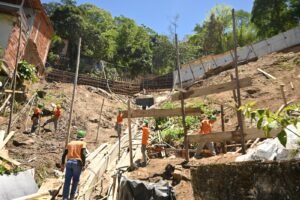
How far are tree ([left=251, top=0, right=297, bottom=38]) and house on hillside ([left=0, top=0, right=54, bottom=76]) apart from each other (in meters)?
19.8

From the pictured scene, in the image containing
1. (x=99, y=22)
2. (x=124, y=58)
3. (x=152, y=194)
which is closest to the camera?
(x=152, y=194)

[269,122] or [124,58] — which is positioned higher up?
[124,58]

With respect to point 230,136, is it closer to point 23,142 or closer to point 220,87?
point 220,87

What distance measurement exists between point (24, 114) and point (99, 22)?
30.3 meters

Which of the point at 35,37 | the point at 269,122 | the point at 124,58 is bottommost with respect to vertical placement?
the point at 269,122

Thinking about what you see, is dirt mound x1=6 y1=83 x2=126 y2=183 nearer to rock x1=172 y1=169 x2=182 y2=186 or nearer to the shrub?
the shrub

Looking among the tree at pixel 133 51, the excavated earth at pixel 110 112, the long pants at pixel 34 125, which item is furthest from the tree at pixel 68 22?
the long pants at pixel 34 125

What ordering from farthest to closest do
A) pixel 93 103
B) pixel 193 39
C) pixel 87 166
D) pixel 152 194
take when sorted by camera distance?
pixel 193 39 → pixel 93 103 → pixel 87 166 → pixel 152 194

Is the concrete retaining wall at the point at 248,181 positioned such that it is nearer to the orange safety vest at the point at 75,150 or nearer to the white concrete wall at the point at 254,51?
the orange safety vest at the point at 75,150

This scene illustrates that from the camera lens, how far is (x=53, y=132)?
17125 mm

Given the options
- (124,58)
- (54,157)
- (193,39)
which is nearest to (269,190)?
(54,157)

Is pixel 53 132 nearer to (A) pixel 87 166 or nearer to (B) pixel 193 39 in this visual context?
(A) pixel 87 166

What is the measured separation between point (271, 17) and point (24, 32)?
74.8ft

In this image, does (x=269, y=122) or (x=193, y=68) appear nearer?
(x=269, y=122)
